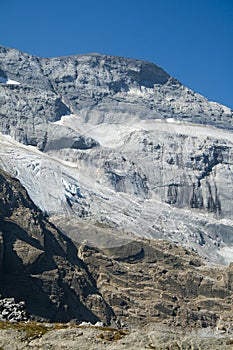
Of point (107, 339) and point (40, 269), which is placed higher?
point (107, 339)

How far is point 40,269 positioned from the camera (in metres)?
130

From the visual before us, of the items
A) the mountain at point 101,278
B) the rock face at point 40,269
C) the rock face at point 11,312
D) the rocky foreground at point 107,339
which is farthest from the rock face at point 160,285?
the rocky foreground at point 107,339

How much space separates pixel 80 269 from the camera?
502 feet

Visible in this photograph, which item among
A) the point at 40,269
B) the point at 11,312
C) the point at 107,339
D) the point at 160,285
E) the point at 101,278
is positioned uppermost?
the point at 107,339

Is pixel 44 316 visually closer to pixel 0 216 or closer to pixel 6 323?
pixel 0 216

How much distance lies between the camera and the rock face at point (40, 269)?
4759 inches

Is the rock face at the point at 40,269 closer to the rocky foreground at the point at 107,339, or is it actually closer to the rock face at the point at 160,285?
the rock face at the point at 160,285

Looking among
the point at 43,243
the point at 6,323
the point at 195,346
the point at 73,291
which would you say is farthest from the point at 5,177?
the point at 195,346

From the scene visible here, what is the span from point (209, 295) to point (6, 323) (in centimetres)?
11639

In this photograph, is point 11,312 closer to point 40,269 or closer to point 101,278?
point 40,269

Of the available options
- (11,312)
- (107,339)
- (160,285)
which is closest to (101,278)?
(160,285)

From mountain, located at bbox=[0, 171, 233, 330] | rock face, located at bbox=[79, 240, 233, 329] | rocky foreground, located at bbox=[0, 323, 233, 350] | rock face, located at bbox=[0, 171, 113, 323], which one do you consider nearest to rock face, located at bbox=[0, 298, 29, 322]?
rocky foreground, located at bbox=[0, 323, 233, 350]

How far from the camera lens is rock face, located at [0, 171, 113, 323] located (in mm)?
120875

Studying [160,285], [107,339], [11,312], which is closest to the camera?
[107,339]
